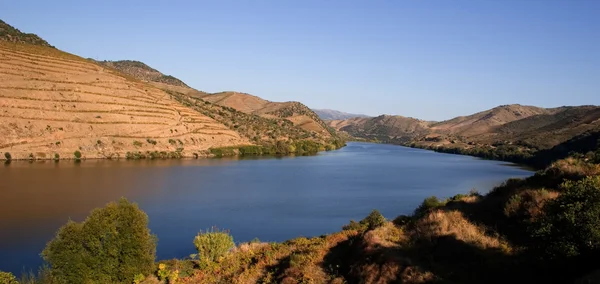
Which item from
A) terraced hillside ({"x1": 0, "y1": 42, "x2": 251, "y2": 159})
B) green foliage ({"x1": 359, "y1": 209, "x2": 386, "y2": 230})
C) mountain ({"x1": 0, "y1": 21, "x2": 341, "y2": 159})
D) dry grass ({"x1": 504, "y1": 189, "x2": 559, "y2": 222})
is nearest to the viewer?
dry grass ({"x1": 504, "y1": 189, "x2": 559, "y2": 222})

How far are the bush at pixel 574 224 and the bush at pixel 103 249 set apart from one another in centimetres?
1466

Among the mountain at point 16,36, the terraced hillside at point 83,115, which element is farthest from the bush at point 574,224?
the mountain at point 16,36

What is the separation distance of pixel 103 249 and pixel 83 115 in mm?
74075

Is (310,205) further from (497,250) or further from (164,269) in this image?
(497,250)

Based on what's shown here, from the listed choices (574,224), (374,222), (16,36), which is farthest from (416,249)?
(16,36)

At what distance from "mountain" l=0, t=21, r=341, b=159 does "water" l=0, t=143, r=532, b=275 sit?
22.4ft

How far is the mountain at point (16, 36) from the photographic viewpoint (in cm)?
10774

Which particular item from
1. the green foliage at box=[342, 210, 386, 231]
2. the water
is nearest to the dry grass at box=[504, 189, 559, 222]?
the green foliage at box=[342, 210, 386, 231]

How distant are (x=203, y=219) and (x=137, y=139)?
184 feet

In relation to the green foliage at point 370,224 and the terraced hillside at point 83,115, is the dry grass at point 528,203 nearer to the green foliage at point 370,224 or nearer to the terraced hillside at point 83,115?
the green foliage at point 370,224

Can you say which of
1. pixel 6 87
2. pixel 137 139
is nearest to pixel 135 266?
pixel 137 139

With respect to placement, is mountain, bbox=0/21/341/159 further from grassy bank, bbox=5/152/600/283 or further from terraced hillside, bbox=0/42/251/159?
grassy bank, bbox=5/152/600/283

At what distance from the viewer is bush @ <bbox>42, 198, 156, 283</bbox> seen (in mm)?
16906

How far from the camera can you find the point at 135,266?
17688mm
